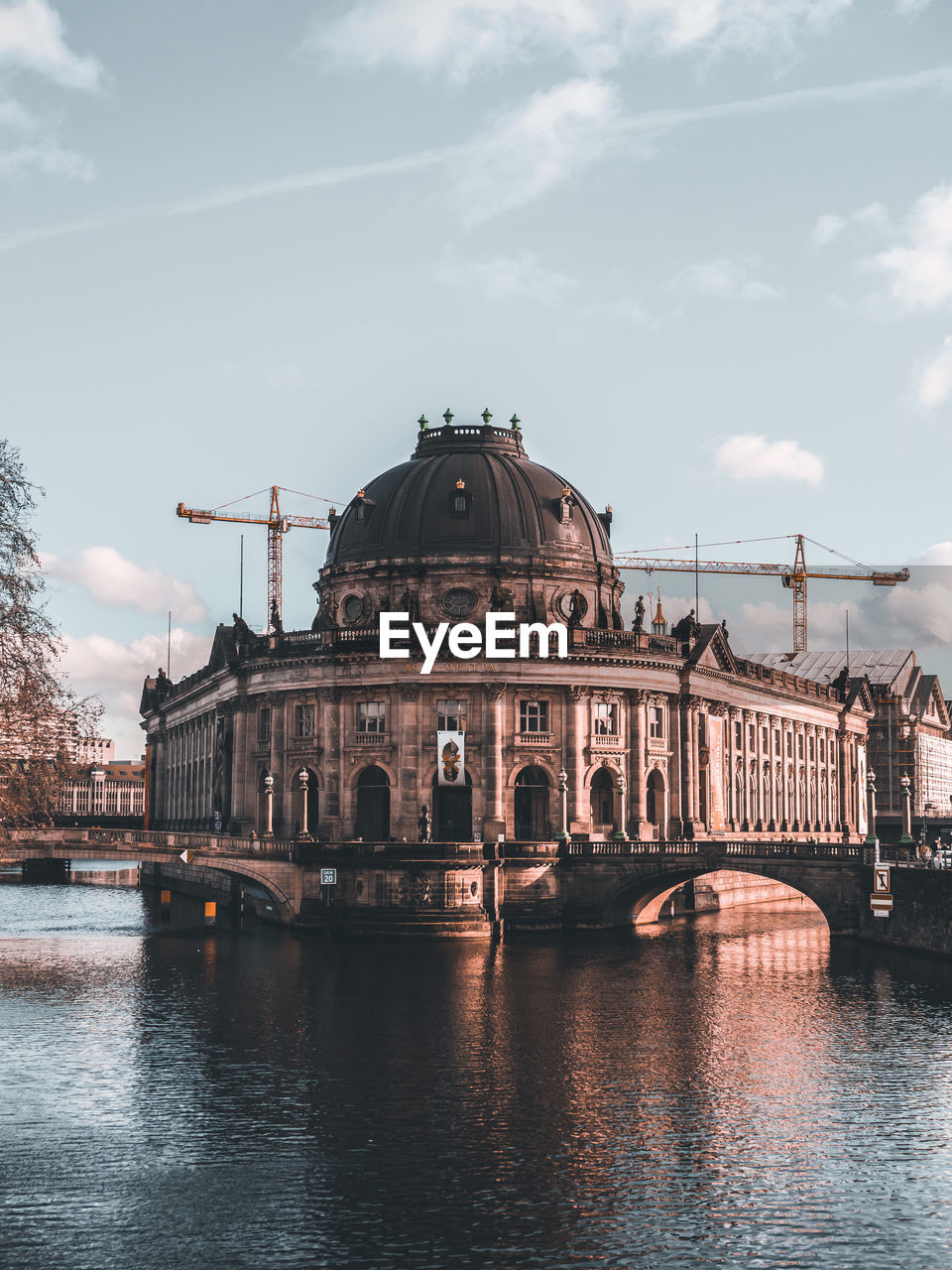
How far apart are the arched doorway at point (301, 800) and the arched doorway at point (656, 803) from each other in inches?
1073

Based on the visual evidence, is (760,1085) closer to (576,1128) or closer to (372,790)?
(576,1128)

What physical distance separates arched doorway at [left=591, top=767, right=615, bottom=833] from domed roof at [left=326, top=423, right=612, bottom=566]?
1899cm

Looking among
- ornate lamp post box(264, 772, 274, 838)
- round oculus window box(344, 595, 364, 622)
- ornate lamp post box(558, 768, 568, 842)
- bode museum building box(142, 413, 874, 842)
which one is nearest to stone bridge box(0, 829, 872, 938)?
bode museum building box(142, 413, 874, 842)

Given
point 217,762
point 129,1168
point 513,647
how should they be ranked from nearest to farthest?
point 129,1168 < point 513,647 < point 217,762

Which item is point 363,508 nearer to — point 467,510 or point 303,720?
point 467,510

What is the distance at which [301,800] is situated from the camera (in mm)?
116750

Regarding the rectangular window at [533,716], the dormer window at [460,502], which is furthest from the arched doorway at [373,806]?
the dormer window at [460,502]

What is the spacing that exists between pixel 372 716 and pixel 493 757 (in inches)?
404

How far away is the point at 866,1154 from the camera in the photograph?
148 feet

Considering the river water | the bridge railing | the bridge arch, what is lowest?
the river water

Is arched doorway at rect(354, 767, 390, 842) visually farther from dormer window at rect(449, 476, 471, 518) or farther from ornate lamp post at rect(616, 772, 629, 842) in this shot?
dormer window at rect(449, 476, 471, 518)

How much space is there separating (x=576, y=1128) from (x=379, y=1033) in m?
16.3

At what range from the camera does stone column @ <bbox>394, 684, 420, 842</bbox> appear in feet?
360

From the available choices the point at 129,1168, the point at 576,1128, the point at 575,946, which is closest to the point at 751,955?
the point at 575,946
